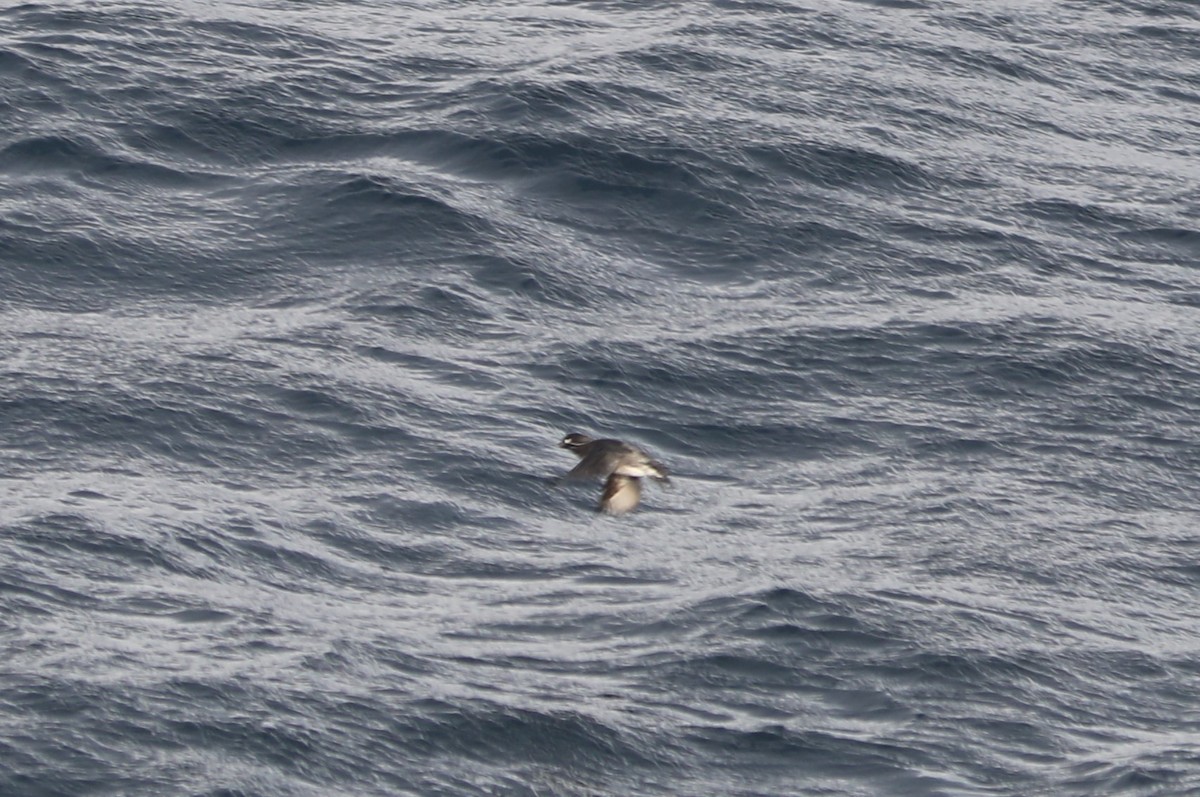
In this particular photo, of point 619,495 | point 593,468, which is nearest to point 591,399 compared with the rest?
point 593,468

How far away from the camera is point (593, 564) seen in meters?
47.5

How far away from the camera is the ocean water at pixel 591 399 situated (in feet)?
144

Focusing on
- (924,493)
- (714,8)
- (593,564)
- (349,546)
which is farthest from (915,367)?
(714,8)

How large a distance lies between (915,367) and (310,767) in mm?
16807

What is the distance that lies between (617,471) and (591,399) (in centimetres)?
1348

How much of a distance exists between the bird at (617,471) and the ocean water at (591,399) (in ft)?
21.7

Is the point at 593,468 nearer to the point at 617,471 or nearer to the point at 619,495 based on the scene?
the point at 617,471

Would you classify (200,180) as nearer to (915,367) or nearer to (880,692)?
(915,367)

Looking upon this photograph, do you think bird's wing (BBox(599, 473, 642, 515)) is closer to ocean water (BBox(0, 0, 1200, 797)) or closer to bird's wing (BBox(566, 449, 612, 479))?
bird's wing (BBox(566, 449, 612, 479))

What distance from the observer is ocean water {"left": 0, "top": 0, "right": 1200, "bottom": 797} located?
144 ft

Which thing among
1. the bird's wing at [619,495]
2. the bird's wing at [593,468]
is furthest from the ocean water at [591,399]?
the bird's wing at [619,495]

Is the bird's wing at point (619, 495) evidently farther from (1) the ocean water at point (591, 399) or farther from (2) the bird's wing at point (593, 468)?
(1) the ocean water at point (591, 399)

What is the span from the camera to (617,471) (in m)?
37.9

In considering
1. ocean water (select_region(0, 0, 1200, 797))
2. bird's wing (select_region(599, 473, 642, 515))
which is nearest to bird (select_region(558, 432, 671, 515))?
bird's wing (select_region(599, 473, 642, 515))
